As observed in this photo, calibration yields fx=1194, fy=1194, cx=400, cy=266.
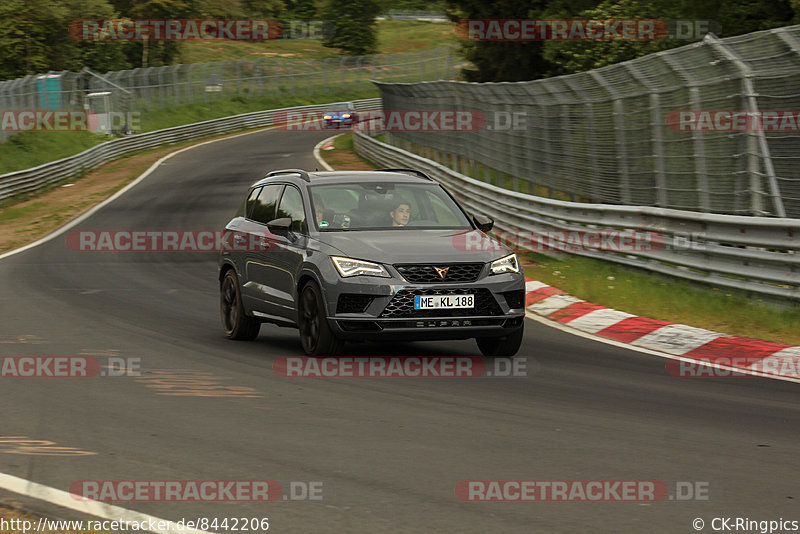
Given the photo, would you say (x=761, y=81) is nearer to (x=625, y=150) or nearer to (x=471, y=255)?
(x=625, y=150)

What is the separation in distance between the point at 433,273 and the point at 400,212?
1.31 meters

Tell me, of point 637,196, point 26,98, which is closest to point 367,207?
point 637,196

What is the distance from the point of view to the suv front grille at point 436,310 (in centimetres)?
971

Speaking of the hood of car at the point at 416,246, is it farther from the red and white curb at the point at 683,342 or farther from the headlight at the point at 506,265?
the red and white curb at the point at 683,342

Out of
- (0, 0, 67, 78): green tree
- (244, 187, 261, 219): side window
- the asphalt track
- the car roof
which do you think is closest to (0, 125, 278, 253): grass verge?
(244, 187, 261, 219): side window

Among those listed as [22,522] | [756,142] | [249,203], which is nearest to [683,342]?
[756,142]

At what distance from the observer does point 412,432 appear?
7.22 m

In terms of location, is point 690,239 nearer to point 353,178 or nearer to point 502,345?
point 502,345

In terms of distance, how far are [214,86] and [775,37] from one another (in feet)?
213

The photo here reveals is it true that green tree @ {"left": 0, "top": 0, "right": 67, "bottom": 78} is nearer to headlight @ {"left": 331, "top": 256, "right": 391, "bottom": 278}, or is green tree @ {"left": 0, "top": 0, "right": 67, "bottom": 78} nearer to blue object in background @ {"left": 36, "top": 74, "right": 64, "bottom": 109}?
blue object in background @ {"left": 36, "top": 74, "right": 64, "bottom": 109}

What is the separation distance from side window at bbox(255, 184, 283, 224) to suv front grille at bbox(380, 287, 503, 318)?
8.07 ft

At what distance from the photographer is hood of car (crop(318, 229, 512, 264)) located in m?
9.87

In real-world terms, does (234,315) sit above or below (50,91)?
below

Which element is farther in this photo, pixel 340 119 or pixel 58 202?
pixel 340 119
